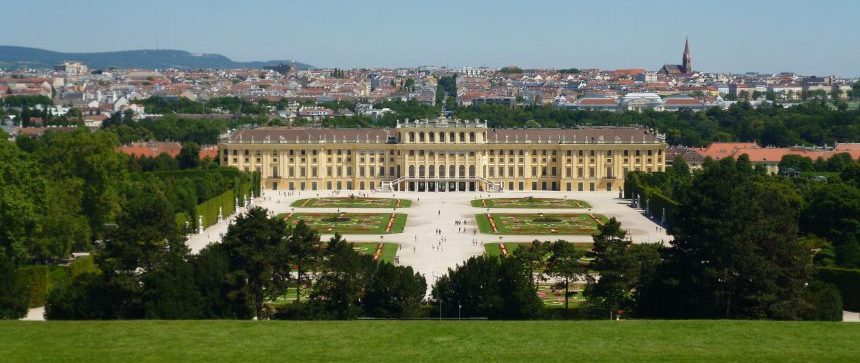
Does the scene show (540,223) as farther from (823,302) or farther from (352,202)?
(823,302)

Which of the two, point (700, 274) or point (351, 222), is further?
point (351, 222)

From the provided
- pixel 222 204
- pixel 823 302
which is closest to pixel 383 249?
pixel 222 204

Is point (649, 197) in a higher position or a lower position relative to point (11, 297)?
lower

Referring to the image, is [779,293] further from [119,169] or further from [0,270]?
[119,169]

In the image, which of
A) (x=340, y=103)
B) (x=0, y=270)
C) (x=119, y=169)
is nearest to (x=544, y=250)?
(x=0, y=270)

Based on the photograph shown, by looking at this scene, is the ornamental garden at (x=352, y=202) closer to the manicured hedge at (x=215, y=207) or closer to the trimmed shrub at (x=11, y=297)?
the manicured hedge at (x=215, y=207)
